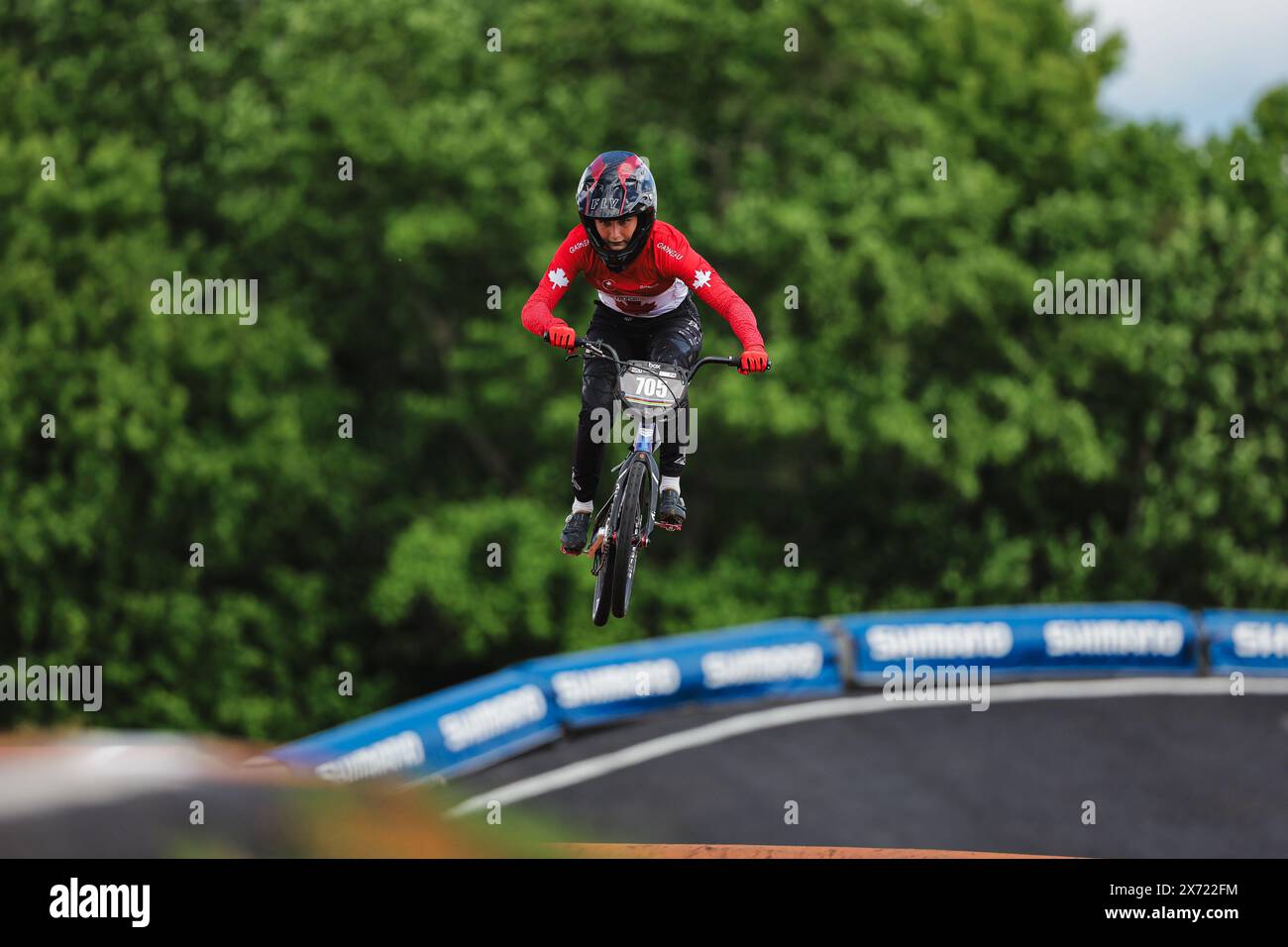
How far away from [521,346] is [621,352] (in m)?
35.0

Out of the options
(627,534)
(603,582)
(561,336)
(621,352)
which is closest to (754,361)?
(561,336)

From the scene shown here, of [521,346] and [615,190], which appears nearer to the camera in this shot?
[615,190]

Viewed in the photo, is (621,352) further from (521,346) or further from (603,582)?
(521,346)

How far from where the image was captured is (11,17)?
1778 inches

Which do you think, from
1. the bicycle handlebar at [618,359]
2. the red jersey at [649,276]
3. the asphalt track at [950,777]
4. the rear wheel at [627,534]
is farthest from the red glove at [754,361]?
the asphalt track at [950,777]

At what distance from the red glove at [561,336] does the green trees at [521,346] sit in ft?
104

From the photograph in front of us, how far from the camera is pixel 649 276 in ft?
23.0

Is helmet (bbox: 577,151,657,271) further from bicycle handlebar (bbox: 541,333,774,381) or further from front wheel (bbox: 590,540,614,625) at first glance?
front wheel (bbox: 590,540,614,625)

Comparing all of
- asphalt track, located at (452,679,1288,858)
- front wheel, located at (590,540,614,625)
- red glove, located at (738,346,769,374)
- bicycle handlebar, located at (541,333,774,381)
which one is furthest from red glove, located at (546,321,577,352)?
asphalt track, located at (452,679,1288,858)

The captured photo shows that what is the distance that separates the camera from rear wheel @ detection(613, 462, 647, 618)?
764 centimetres

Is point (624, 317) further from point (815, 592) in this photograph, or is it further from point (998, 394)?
point (815, 592)
